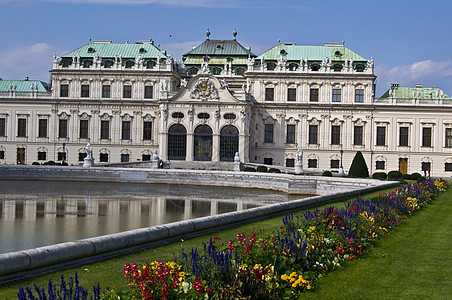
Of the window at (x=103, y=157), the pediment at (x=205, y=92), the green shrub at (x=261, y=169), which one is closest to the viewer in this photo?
the green shrub at (x=261, y=169)

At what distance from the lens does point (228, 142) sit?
61344 mm

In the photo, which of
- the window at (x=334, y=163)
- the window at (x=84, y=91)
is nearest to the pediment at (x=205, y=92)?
the window at (x=84, y=91)

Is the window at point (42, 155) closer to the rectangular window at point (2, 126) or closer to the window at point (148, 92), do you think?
the rectangular window at point (2, 126)

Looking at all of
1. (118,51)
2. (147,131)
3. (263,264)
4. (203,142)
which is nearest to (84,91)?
(118,51)

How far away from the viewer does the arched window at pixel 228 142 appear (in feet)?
201

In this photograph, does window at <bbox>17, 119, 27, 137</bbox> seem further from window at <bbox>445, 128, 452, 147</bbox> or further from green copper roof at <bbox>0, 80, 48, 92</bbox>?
window at <bbox>445, 128, 452, 147</bbox>

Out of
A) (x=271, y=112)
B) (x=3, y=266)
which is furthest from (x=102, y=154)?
(x=3, y=266)

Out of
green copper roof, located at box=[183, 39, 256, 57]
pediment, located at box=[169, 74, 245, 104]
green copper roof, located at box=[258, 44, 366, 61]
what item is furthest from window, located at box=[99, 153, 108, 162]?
green copper roof, located at box=[258, 44, 366, 61]

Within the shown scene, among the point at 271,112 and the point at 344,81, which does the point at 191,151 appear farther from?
the point at 344,81

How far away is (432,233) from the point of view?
16.4 metres

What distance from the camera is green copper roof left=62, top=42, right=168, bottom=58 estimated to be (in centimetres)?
6731

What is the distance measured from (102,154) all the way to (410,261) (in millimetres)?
56587

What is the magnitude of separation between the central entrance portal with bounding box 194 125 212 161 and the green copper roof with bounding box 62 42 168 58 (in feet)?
40.0

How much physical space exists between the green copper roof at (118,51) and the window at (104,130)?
8617 millimetres
